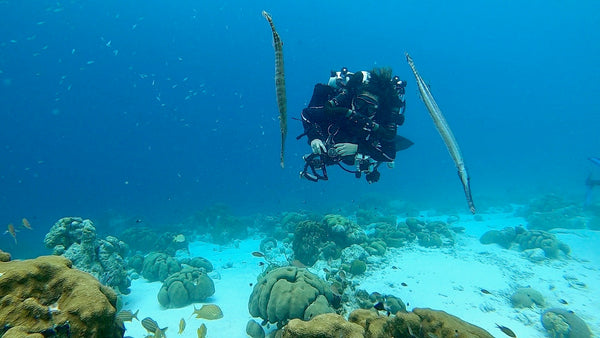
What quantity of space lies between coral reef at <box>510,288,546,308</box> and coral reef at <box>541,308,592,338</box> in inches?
26.1

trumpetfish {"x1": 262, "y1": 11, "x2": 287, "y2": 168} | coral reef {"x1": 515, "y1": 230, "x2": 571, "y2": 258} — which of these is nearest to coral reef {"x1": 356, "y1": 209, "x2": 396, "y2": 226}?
coral reef {"x1": 515, "y1": 230, "x2": 571, "y2": 258}

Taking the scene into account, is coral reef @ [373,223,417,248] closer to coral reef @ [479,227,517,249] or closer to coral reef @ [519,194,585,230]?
coral reef @ [479,227,517,249]

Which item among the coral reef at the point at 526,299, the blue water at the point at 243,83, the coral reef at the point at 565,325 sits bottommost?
the coral reef at the point at 565,325

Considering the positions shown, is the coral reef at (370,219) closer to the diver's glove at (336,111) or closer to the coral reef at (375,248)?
the coral reef at (375,248)

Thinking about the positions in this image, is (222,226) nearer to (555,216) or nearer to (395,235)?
(395,235)

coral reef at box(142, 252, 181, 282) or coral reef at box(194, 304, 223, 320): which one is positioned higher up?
coral reef at box(142, 252, 181, 282)

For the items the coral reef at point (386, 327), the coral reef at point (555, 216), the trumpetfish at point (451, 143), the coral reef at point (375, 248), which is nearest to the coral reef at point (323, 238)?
the coral reef at point (375, 248)

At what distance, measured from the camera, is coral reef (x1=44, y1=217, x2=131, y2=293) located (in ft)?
21.9

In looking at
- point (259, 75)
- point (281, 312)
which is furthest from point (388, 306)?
point (259, 75)

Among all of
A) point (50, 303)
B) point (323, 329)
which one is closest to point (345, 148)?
point (323, 329)

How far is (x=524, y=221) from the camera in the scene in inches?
703

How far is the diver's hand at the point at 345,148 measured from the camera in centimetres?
515

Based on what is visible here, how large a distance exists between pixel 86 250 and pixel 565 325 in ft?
36.2

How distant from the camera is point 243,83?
3487 inches
